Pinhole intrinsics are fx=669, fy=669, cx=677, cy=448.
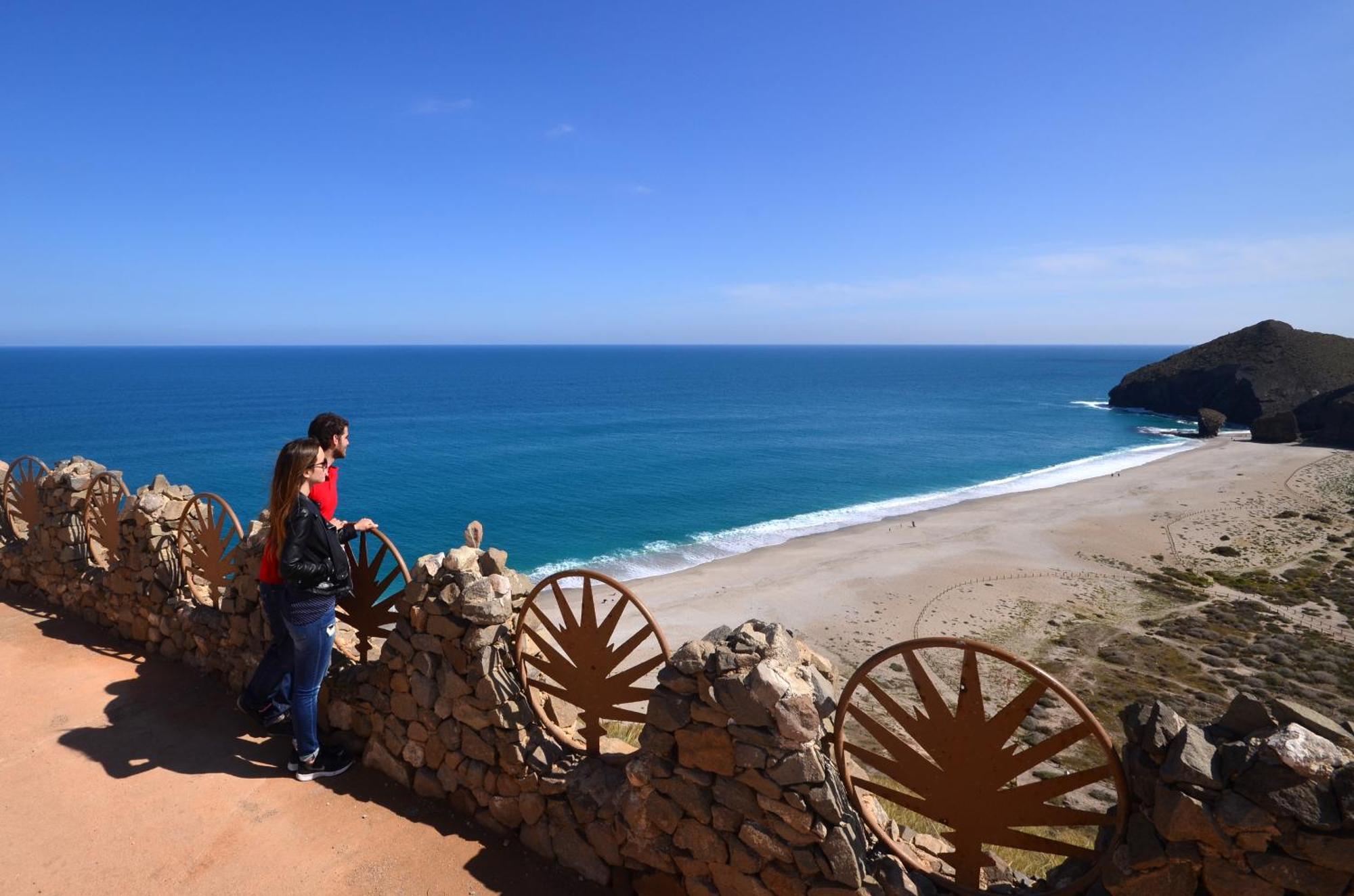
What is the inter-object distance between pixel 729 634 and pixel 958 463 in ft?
175

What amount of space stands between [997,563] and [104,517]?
89.7ft

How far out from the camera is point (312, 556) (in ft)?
17.8

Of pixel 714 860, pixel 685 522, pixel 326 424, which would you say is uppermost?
pixel 326 424

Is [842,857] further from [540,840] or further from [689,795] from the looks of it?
[540,840]

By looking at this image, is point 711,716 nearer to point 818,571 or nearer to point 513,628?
point 513,628

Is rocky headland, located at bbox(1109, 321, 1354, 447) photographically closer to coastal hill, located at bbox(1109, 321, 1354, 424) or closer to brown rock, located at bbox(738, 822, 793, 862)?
coastal hill, located at bbox(1109, 321, 1354, 424)

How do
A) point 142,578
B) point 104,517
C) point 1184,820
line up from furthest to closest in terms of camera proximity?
point 104,517 → point 142,578 → point 1184,820

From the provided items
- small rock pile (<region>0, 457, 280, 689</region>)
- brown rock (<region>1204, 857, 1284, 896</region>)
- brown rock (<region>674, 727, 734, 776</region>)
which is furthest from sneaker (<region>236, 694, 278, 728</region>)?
brown rock (<region>1204, 857, 1284, 896</region>)

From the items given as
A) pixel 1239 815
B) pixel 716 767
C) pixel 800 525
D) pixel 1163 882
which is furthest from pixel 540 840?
pixel 800 525

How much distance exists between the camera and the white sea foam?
2838 cm

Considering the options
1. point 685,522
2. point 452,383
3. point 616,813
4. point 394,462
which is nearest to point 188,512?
point 616,813

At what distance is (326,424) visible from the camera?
5.85 m

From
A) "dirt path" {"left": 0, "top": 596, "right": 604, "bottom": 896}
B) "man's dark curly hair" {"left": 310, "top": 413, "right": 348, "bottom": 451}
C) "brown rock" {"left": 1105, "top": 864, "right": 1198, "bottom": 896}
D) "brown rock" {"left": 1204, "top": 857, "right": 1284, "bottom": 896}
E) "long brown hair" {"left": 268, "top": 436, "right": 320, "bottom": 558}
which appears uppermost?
"man's dark curly hair" {"left": 310, "top": 413, "right": 348, "bottom": 451}

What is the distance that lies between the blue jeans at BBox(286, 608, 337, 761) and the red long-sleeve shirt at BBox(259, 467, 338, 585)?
0.44m
